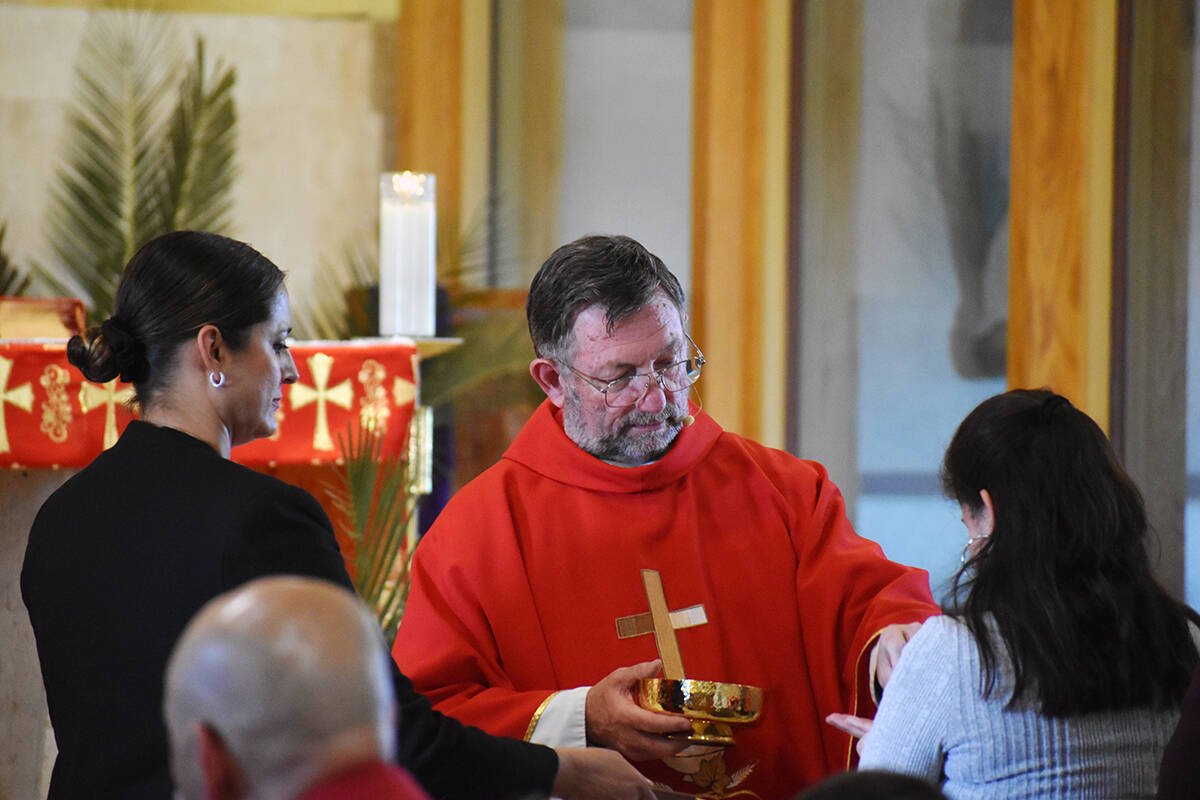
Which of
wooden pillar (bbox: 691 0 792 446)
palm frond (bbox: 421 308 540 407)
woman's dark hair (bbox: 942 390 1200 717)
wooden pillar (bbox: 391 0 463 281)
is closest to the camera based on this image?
woman's dark hair (bbox: 942 390 1200 717)

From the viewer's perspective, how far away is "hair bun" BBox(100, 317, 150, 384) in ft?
6.29

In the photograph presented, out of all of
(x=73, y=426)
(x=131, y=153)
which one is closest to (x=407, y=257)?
(x=73, y=426)

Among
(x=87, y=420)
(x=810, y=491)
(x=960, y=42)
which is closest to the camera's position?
→ (x=810, y=491)

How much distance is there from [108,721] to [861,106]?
4.79 m

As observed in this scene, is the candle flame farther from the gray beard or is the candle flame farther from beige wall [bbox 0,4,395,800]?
beige wall [bbox 0,4,395,800]

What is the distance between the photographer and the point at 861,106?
581 centimetres

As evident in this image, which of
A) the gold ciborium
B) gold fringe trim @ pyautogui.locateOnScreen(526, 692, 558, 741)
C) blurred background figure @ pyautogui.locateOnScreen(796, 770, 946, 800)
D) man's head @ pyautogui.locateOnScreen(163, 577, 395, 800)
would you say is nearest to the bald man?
man's head @ pyautogui.locateOnScreen(163, 577, 395, 800)

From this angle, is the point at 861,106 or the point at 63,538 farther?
the point at 861,106

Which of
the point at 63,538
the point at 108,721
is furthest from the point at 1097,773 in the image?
the point at 63,538

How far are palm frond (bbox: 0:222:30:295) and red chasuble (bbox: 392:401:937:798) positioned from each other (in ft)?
11.8

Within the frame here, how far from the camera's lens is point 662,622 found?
2.60m

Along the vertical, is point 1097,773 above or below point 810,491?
below

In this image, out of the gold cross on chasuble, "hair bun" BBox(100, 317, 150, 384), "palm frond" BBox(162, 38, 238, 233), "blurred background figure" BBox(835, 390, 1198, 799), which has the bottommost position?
the gold cross on chasuble

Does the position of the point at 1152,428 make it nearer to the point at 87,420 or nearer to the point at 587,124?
the point at 587,124
